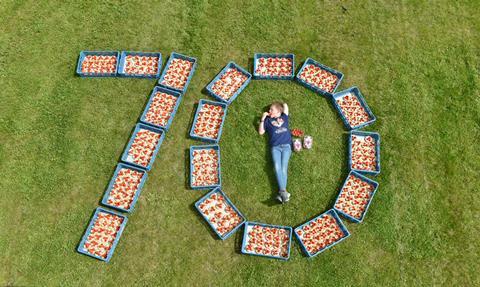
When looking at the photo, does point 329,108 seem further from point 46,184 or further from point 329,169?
point 46,184

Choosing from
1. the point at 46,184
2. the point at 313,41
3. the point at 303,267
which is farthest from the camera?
the point at 313,41

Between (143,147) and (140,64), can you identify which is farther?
(140,64)

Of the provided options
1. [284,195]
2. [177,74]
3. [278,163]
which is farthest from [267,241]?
[177,74]

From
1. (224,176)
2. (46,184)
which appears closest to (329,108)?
(224,176)

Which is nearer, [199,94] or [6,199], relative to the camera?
[6,199]

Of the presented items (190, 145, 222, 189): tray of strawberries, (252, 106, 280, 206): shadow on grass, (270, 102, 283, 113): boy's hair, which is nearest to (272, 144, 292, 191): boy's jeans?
(252, 106, 280, 206): shadow on grass

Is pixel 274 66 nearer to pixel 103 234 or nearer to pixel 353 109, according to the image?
pixel 353 109

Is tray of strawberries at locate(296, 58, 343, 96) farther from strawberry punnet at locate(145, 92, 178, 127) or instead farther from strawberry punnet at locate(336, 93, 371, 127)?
strawberry punnet at locate(145, 92, 178, 127)
